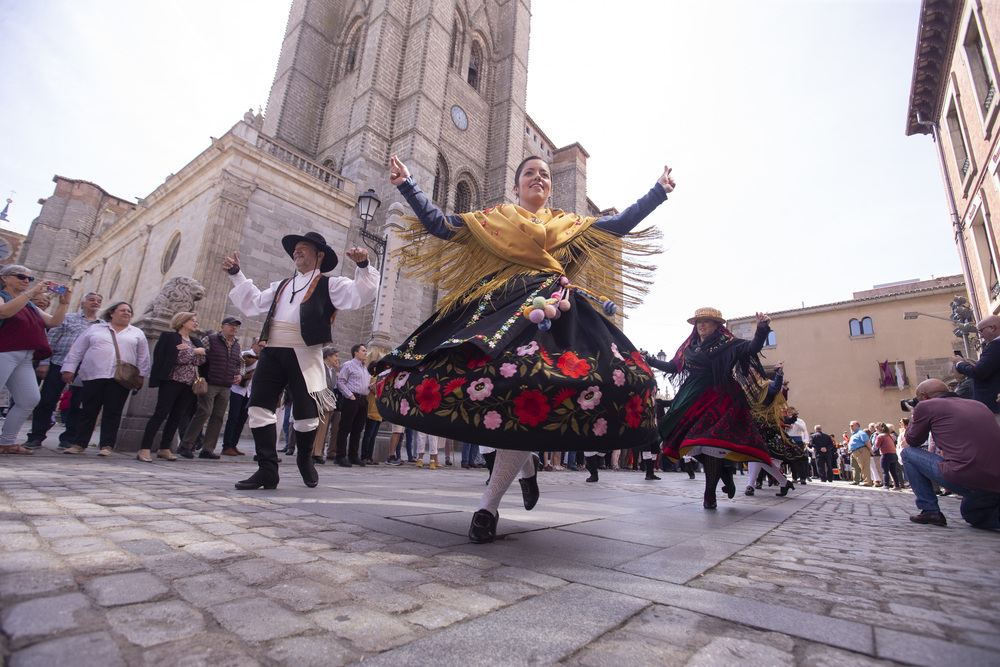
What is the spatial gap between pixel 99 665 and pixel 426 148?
64.4 ft

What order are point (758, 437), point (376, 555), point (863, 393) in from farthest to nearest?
point (863, 393) < point (758, 437) < point (376, 555)

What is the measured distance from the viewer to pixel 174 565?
1.50 metres

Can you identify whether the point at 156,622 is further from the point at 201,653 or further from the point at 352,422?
the point at 352,422

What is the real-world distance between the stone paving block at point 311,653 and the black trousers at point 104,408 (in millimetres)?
5828

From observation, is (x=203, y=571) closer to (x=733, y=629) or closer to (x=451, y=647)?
(x=451, y=647)

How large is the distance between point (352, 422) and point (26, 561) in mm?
6499

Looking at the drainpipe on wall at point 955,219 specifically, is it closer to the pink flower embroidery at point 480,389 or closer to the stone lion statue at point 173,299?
the pink flower embroidery at point 480,389

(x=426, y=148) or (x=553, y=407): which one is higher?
(x=426, y=148)

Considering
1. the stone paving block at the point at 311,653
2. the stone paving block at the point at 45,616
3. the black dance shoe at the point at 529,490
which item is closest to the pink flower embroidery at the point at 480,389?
the black dance shoe at the point at 529,490

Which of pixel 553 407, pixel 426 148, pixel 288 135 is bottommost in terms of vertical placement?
pixel 553 407

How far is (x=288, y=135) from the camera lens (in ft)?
68.9

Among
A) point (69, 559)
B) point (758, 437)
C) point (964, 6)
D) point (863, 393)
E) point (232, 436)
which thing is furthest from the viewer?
point (863, 393)

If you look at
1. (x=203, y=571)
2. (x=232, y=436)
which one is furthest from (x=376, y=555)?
(x=232, y=436)

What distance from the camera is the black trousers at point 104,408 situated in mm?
5336
